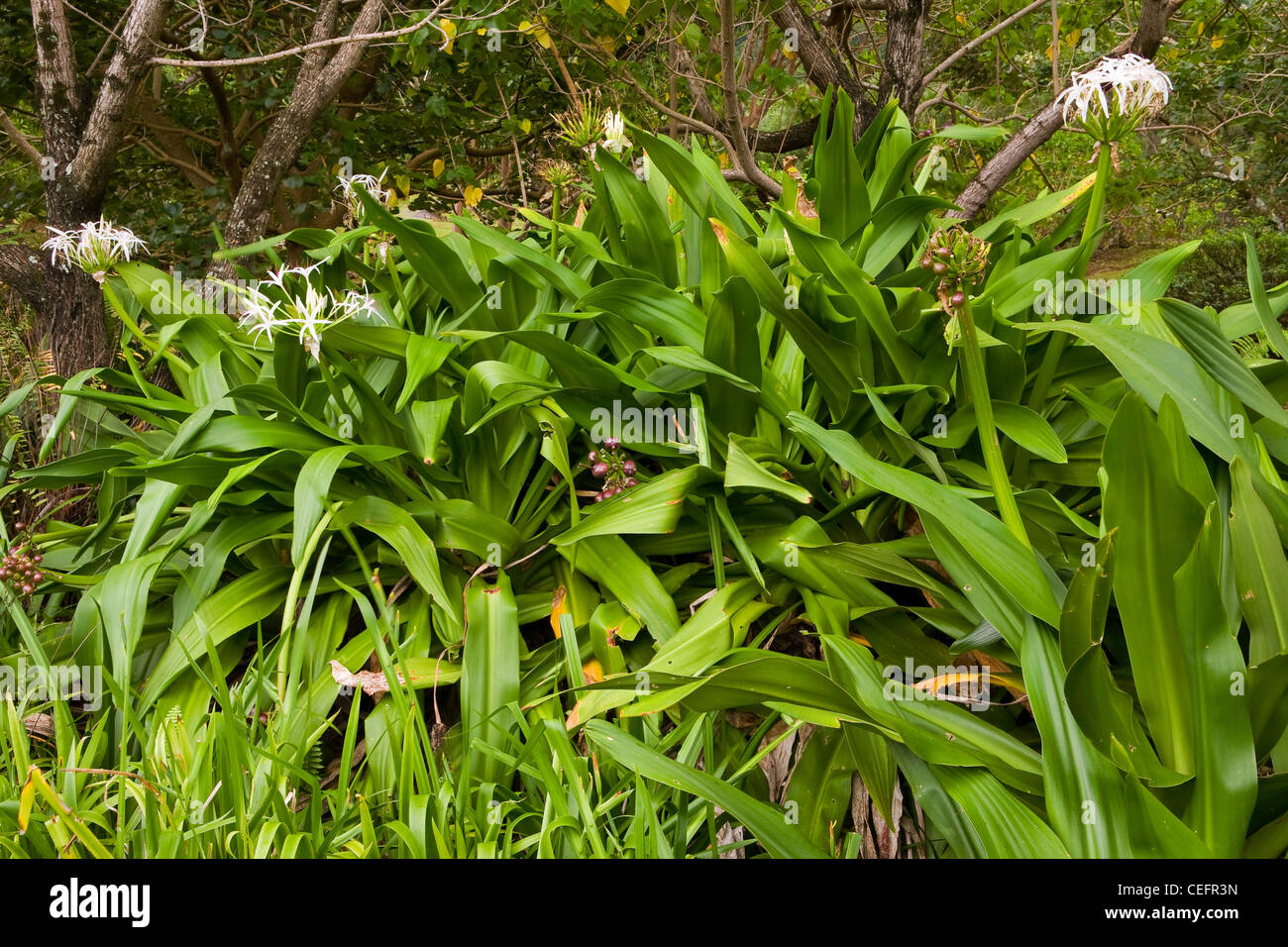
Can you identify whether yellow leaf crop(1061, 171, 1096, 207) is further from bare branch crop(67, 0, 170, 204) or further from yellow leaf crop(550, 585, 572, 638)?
bare branch crop(67, 0, 170, 204)

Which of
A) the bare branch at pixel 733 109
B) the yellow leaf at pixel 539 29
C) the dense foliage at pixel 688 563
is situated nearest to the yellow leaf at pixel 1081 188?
the dense foliage at pixel 688 563

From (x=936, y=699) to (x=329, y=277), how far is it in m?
1.99

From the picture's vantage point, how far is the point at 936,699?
62.4 inches

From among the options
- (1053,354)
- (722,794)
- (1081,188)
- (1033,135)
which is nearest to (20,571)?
(722,794)

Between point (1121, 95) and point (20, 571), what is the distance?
238 cm

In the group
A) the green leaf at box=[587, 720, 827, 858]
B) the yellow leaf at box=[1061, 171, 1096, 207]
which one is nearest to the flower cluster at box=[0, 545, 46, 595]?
the green leaf at box=[587, 720, 827, 858]

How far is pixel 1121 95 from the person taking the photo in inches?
64.7

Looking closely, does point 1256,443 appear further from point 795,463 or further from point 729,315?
point 729,315

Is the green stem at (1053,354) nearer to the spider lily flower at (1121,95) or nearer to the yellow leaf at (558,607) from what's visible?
the spider lily flower at (1121,95)

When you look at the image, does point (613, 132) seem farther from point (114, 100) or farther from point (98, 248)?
point (114, 100)

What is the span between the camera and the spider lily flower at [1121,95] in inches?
64.7

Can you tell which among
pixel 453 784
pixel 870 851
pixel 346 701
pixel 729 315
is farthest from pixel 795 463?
pixel 346 701

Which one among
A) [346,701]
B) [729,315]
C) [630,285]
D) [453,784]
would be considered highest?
[630,285]

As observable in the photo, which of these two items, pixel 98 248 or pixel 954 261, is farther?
pixel 98 248
